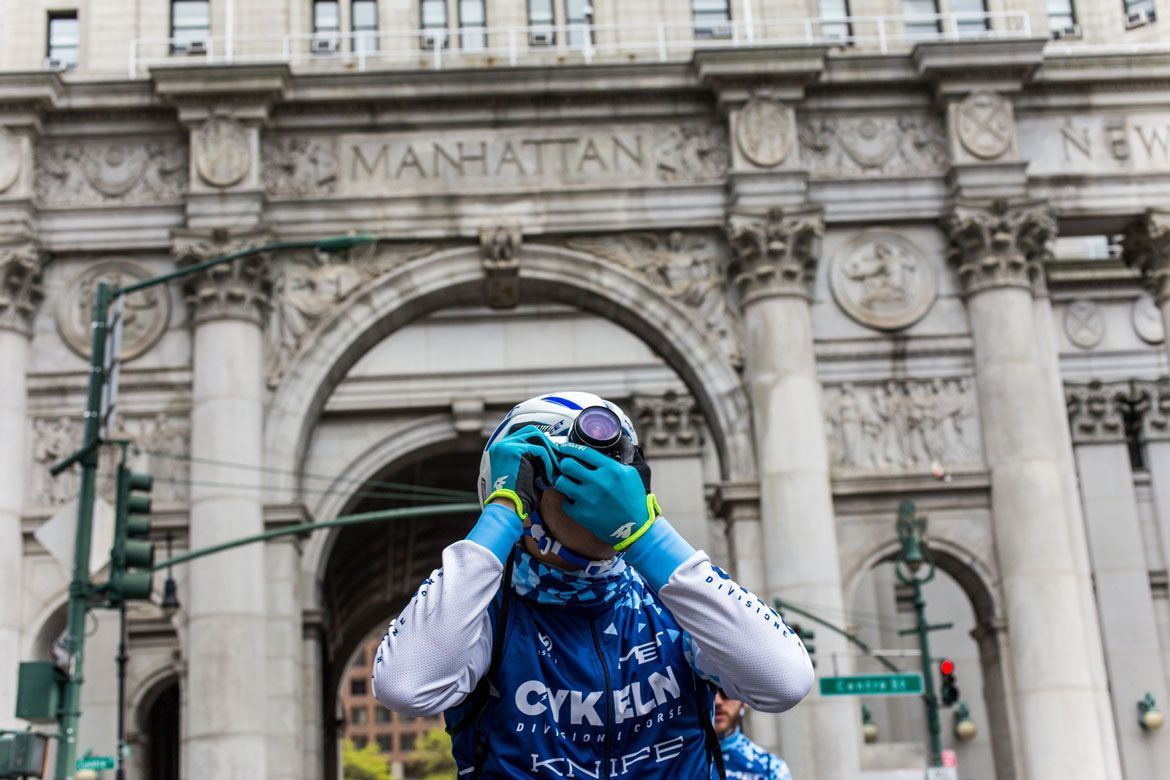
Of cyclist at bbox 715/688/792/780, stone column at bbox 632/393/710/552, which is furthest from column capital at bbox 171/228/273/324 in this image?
cyclist at bbox 715/688/792/780

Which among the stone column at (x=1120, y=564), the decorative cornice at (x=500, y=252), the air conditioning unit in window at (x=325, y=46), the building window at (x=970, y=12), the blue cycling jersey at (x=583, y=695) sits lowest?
the blue cycling jersey at (x=583, y=695)

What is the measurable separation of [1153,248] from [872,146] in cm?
546

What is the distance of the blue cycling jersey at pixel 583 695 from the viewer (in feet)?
14.5

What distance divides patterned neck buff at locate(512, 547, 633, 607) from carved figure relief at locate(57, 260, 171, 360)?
25430mm

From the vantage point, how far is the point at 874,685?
2439cm

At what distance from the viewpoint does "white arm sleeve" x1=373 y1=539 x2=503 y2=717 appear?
412cm

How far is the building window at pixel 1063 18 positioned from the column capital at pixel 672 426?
39.8ft

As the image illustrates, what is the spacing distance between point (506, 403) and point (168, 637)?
10.6 meters

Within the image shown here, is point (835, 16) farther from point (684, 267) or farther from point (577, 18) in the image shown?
point (684, 267)

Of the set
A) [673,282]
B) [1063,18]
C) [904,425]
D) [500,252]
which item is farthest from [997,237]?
[1063,18]

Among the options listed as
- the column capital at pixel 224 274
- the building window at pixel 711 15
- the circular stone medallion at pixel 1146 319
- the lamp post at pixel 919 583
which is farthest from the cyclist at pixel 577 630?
the circular stone medallion at pixel 1146 319

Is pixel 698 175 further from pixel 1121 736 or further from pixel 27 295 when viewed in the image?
pixel 1121 736

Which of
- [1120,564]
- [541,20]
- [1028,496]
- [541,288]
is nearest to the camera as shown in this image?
[1028,496]

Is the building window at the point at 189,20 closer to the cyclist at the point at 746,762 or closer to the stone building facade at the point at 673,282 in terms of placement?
the stone building facade at the point at 673,282
